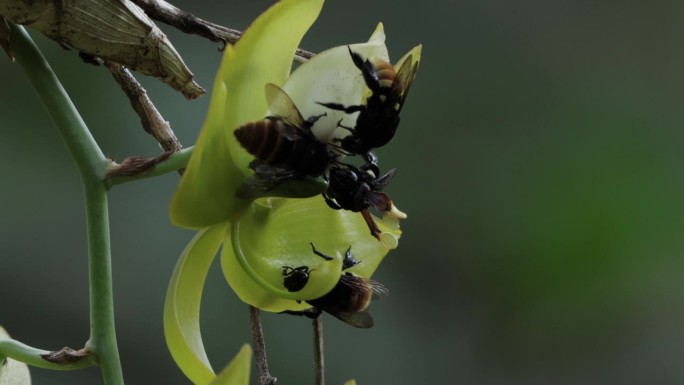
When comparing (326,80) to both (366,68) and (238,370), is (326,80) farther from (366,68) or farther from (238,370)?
(238,370)

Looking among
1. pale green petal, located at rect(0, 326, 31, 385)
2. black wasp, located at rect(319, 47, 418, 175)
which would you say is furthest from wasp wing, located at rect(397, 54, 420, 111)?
pale green petal, located at rect(0, 326, 31, 385)

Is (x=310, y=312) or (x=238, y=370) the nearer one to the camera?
(x=238, y=370)

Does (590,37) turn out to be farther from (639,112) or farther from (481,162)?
(481,162)

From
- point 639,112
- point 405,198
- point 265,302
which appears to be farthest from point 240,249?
point 639,112

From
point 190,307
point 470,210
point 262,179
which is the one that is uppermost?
point 262,179

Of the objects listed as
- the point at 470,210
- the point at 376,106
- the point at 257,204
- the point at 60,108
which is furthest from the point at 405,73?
the point at 470,210
